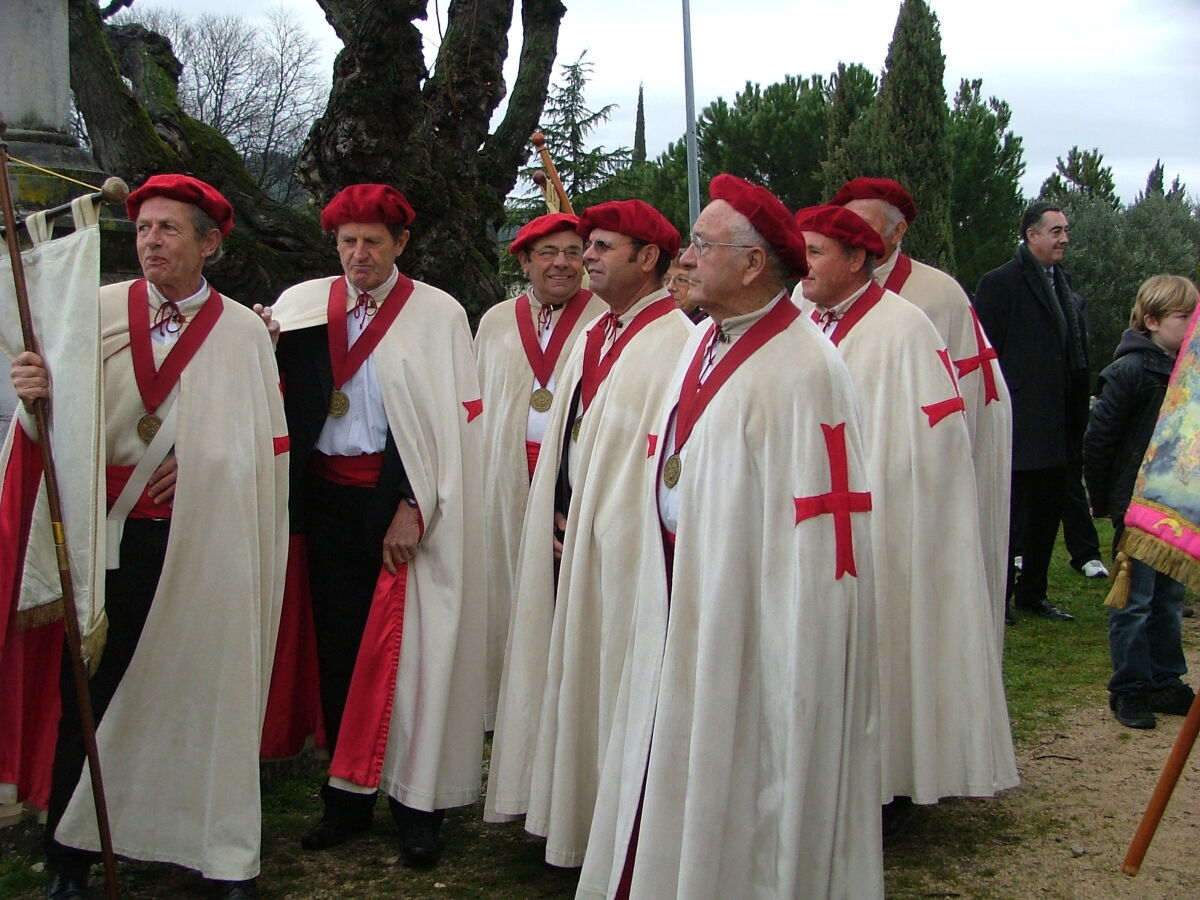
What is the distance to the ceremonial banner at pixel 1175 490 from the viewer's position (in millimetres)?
3963

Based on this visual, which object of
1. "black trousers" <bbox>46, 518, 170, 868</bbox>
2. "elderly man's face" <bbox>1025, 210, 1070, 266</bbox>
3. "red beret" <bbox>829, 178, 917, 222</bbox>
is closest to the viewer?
"black trousers" <bbox>46, 518, 170, 868</bbox>

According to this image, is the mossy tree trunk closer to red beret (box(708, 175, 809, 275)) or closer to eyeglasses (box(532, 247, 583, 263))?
eyeglasses (box(532, 247, 583, 263))

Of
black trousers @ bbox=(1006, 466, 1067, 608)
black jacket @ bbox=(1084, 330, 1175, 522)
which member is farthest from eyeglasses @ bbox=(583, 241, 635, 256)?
black trousers @ bbox=(1006, 466, 1067, 608)

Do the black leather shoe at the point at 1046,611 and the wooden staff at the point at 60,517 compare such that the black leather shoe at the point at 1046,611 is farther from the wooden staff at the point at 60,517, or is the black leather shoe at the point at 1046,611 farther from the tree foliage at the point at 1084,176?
the tree foliage at the point at 1084,176

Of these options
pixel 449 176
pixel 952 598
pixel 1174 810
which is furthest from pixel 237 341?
pixel 449 176

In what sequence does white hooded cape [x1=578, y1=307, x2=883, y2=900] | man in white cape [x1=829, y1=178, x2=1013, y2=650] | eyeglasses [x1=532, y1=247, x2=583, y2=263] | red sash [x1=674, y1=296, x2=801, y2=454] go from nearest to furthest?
white hooded cape [x1=578, y1=307, x2=883, y2=900] → red sash [x1=674, y1=296, x2=801, y2=454] → man in white cape [x1=829, y1=178, x2=1013, y2=650] → eyeglasses [x1=532, y1=247, x2=583, y2=263]

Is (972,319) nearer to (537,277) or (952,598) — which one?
(952,598)

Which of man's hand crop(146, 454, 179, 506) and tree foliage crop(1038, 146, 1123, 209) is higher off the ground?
tree foliage crop(1038, 146, 1123, 209)

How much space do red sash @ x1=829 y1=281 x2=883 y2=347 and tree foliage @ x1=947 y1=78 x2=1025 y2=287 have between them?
1261 inches

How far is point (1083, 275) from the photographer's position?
1352 inches

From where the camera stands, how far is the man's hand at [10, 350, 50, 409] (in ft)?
13.3

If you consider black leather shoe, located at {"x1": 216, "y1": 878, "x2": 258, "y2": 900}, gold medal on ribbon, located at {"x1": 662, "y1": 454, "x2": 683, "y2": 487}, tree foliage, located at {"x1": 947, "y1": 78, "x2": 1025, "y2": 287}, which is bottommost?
black leather shoe, located at {"x1": 216, "y1": 878, "x2": 258, "y2": 900}

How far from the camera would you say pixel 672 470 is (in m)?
4.04

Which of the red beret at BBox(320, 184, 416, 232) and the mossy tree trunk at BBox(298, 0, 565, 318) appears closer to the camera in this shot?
the red beret at BBox(320, 184, 416, 232)
